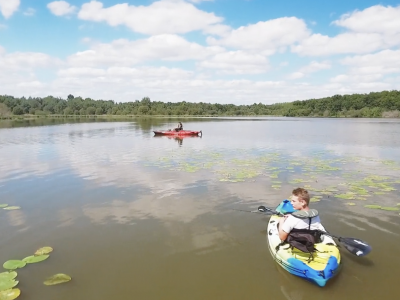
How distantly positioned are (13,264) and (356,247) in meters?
6.83

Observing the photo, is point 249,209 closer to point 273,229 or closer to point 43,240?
point 273,229

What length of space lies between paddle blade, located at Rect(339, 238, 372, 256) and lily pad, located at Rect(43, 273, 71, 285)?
5519 millimetres

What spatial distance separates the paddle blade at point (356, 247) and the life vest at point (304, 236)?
30.9 inches

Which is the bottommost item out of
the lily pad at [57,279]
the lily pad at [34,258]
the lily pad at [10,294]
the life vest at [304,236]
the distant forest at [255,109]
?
the lily pad at [57,279]

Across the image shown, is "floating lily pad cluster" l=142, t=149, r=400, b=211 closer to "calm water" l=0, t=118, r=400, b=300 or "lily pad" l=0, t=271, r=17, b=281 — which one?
"calm water" l=0, t=118, r=400, b=300

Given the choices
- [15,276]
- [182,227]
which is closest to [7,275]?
[15,276]

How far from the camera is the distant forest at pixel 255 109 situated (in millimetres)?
114438

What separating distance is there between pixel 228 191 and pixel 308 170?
5.74m

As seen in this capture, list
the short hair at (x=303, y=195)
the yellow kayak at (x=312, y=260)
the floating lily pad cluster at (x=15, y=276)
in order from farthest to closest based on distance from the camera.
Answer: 1. the short hair at (x=303, y=195)
2. the yellow kayak at (x=312, y=260)
3. the floating lily pad cluster at (x=15, y=276)

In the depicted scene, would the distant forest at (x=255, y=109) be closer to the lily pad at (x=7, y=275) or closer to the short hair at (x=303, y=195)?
the short hair at (x=303, y=195)

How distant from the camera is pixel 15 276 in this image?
19.1ft

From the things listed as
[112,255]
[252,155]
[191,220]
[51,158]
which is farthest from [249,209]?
[51,158]

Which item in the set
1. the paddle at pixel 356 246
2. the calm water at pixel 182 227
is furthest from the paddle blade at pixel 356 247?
the calm water at pixel 182 227

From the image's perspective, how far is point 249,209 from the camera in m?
9.77
